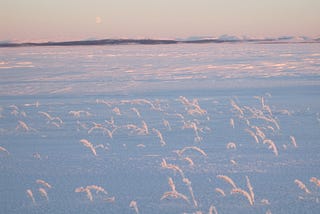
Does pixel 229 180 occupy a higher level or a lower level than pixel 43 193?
higher

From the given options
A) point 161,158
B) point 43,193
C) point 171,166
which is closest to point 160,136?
point 161,158

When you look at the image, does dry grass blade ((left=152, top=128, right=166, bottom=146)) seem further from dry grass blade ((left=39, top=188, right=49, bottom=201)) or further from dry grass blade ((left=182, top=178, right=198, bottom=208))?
dry grass blade ((left=39, top=188, right=49, bottom=201))

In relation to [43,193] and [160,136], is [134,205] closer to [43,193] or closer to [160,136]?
[43,193]

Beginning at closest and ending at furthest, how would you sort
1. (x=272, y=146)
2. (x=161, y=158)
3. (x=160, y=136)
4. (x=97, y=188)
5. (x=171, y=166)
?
(x=97, y=188) < (x=171, y=166) < (x=161, y=158) < (x=272, y=146) < (x=160, y=136)

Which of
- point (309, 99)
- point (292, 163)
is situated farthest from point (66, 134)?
point (309, 99)

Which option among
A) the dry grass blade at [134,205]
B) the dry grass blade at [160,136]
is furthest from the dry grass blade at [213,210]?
the dry grass blade at [160,136]

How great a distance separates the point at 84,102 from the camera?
28.0 ft

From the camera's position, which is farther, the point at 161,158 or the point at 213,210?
the point at 161,158

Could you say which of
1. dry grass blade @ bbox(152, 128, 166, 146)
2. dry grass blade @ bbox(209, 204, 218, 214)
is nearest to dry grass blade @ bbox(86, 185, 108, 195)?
dry grass blade @ bbox(209, 204, 218, 214)

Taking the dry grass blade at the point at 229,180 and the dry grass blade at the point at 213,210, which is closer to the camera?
the dry grass blade at the point at 213,210

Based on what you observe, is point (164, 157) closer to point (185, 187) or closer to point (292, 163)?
point (185, 187)

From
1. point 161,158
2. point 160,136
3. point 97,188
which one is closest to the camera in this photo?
point 97,188

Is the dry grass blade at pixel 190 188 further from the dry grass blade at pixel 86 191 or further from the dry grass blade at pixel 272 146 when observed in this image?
the dry grass blade at pixel 272 146

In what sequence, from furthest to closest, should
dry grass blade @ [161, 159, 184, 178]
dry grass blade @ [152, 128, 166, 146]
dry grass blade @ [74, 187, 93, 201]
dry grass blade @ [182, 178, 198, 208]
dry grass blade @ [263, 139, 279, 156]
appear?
dry grass blade @ [152, 128, 166, 146] → dry grass blade @ [263, 139, 279, 156] → dry grass blade @ [161, 159, 184, 178] → dry grass blade @ [74, 187, 93, 201] → dry grass blade @ [182, 178, 198, 208]
